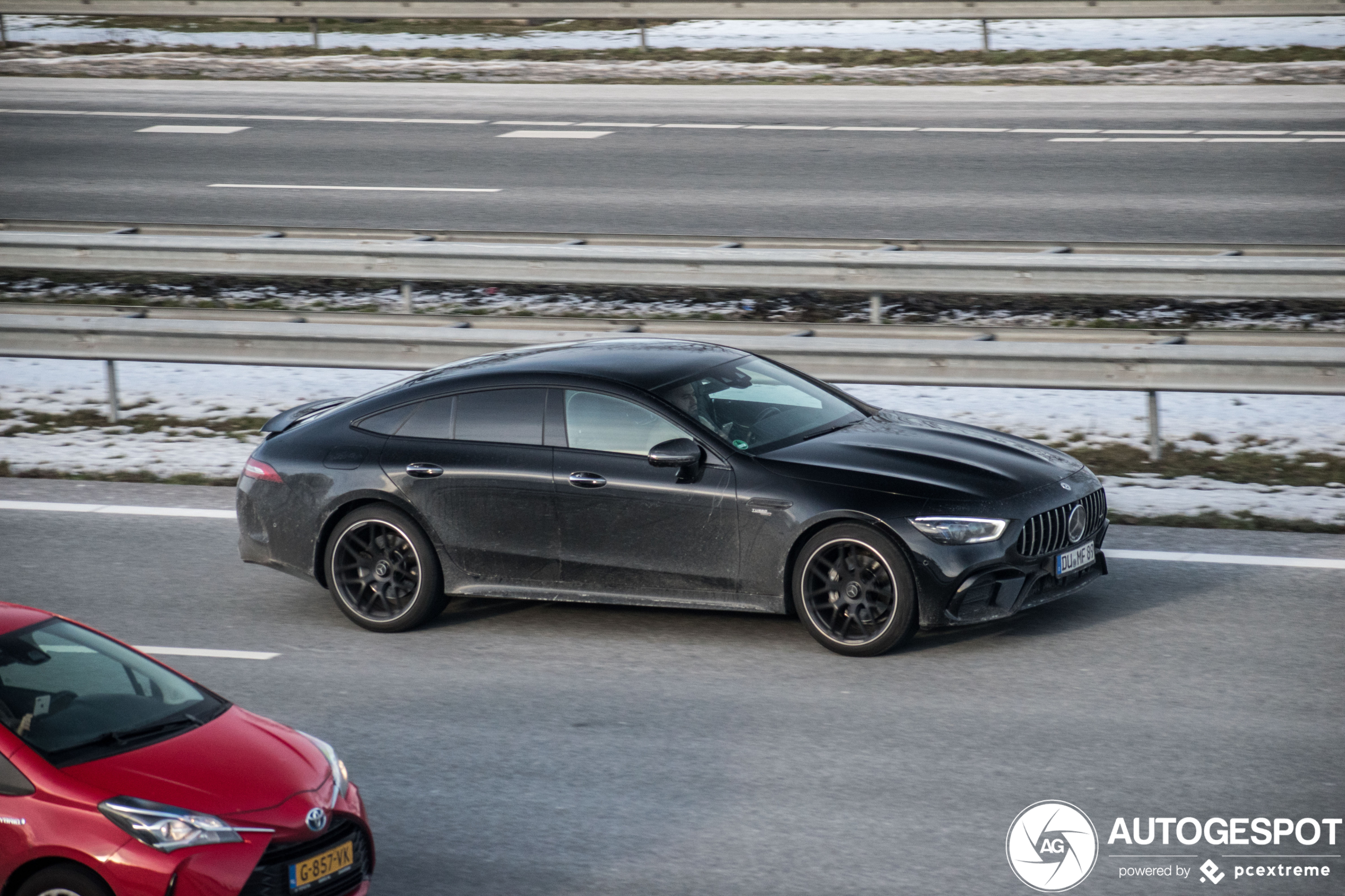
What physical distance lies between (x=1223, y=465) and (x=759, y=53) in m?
13.1

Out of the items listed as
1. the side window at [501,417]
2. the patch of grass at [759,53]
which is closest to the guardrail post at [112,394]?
the side window at [501,417]

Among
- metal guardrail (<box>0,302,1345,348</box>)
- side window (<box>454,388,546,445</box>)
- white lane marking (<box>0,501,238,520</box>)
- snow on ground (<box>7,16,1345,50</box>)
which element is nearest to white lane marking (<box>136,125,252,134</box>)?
snow on ground (<box>7,16,1345,50</box>)

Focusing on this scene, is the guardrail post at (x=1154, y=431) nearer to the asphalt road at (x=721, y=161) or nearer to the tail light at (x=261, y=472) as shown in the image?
the asphalt road at (x=721, y=161)

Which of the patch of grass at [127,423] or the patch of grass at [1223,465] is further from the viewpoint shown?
the patch of grass at [127,423]

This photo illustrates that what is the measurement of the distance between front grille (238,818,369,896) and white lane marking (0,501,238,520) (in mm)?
5657

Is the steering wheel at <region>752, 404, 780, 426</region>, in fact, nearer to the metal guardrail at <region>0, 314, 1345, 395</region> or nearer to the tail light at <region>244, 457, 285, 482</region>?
the metal guardrail at <region>0, 314, 1345, 395</region>

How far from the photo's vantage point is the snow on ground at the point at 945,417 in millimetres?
10297

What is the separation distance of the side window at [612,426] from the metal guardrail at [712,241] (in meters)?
4.41

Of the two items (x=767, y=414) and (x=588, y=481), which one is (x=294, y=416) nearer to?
(x=588, y=481)

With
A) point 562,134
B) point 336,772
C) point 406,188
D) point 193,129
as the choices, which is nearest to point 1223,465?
point 336,772

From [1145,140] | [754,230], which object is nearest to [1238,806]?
[754,230]

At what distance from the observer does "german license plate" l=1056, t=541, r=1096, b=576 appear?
7.83 metres

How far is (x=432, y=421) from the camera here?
8695mm

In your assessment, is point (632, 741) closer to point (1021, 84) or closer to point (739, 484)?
point (739, 484)
